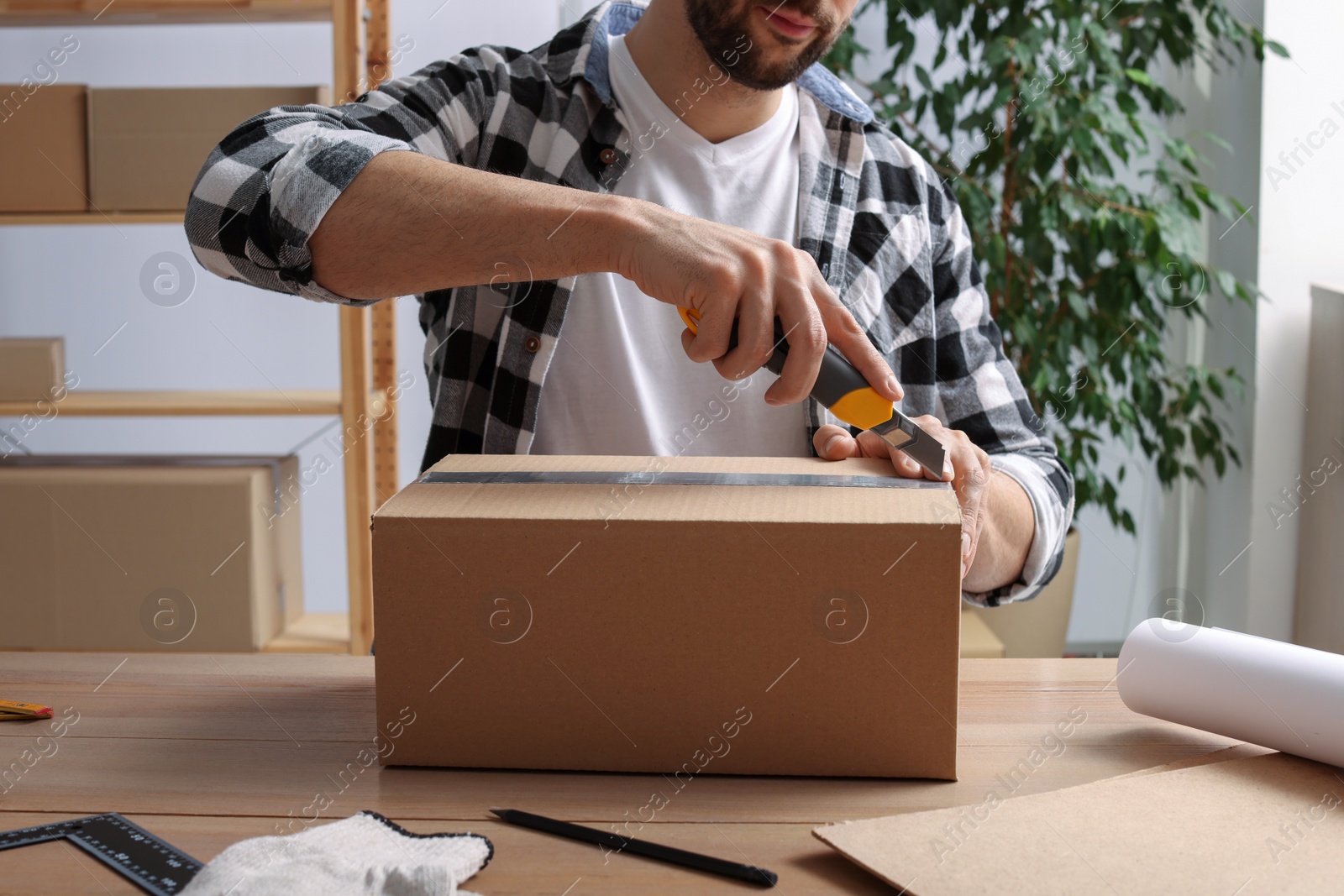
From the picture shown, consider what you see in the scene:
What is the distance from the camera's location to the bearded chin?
105 cm

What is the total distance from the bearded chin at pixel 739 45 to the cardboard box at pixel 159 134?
914mm

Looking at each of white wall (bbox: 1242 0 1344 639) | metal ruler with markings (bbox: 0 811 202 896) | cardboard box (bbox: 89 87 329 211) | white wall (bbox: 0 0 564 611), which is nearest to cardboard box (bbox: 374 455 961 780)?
metal ruler with markings (bbox: 0 811 202 896)

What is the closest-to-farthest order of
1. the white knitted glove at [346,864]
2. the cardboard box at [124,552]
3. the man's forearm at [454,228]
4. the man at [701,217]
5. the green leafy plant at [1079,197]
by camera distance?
the white knitted glove at [346,864]
the man's forearm at [454,228]
the man at [701,217]
the cardboard box at [124,552]
the green leafy plant at [1079,197]

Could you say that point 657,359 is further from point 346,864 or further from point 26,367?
point 26,367

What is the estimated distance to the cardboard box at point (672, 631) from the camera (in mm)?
609

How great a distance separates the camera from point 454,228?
29.9 inches

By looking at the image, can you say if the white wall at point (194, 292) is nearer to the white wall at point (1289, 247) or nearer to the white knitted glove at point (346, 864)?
the white wall at point (1289, 247)

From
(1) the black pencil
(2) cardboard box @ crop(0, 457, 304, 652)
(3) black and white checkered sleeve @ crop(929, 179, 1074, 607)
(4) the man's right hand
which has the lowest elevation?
(2) cardboard box @ crop(0, 457, 304, 652)

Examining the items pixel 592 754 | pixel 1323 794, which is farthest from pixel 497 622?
pixel 1323 794

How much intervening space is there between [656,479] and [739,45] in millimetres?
545

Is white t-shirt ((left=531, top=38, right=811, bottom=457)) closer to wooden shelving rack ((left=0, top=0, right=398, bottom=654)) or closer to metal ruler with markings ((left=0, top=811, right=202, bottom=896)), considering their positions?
metal ruler with markings ((left=0, top=811, right=202, bottom=896))

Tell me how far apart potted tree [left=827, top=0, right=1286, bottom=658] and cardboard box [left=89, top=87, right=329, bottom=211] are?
41.4 inches

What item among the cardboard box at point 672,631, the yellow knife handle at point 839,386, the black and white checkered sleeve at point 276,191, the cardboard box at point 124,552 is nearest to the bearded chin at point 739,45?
the black and white checkered sleeve at point 276,191

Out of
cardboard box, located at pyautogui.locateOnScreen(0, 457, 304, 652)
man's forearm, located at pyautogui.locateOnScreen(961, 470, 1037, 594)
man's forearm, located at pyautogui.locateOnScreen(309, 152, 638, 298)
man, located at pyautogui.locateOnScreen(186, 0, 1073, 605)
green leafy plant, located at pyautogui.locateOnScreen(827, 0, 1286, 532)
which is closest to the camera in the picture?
man's forearm, located at pyautogui.locateOnScreen(309, 152, 638, 298)
